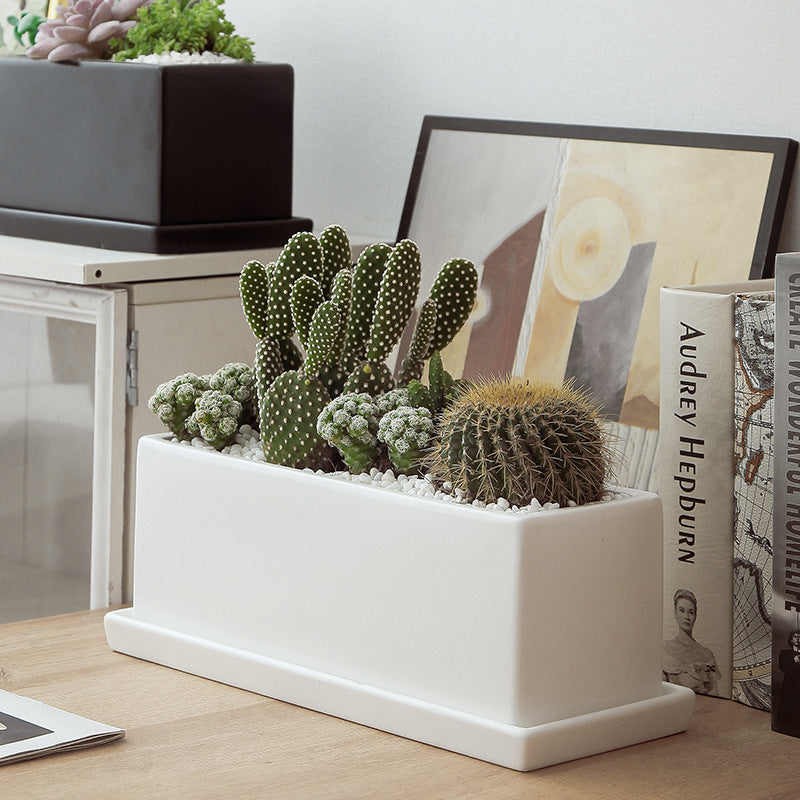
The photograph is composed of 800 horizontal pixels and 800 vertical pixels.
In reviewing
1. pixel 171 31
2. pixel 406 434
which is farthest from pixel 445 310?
pixel 171 31

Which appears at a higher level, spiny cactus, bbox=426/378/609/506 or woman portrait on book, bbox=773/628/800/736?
spiny cactus, bbox=426/378/609/506

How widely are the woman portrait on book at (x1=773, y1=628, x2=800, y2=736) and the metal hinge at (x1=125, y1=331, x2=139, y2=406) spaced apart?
0.57m

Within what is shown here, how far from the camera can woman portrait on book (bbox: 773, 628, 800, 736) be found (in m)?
0.84

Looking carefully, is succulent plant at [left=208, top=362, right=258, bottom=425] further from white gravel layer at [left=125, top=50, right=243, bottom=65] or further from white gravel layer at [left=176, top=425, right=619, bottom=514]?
white gravel layer at [left=125, top=50, right=243, bottom=65]

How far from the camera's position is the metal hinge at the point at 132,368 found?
1.14 m

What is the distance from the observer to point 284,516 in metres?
0.89

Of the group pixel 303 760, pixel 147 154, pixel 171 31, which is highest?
pixel 171 31

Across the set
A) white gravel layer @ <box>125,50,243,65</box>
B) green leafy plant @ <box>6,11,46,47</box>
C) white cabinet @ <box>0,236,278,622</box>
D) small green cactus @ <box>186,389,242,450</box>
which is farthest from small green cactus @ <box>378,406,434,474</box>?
green leafy plant @ <box>6,11,46,47</box>

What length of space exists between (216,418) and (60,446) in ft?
0.97

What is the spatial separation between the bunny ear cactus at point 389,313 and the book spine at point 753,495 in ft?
0.70

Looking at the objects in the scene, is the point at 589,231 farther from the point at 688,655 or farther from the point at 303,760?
the point at 303,760

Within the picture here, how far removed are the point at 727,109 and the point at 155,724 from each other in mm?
636

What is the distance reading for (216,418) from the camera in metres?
0.96

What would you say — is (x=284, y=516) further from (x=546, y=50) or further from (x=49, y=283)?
(x=546, y=50)
